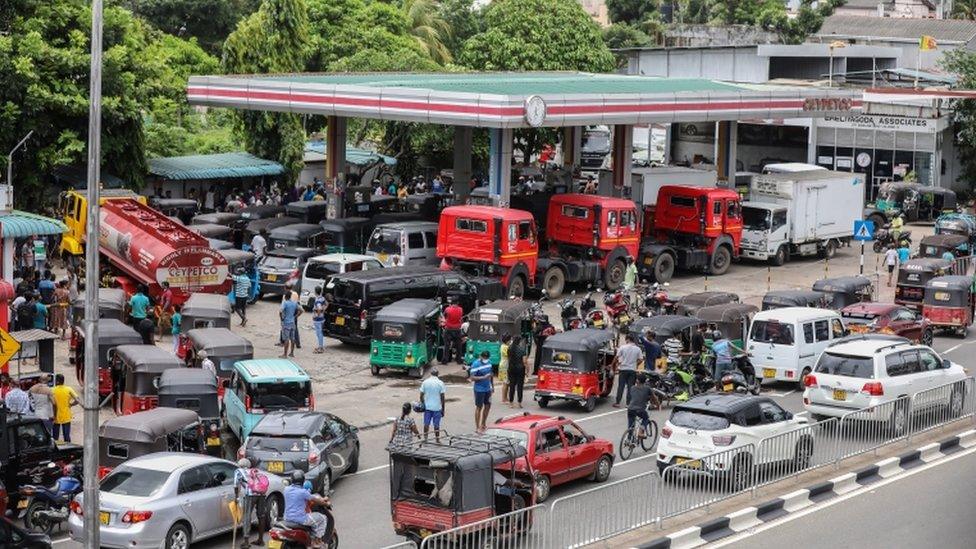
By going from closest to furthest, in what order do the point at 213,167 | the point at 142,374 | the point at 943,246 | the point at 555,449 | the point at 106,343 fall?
the point at 555,449 → the point at 142,374 → the point at 106,343 → the point at 943,246 → the point at 213,167

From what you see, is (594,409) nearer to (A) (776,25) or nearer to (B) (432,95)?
(B) (432,95)

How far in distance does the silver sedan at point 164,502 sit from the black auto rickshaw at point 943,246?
105 feet

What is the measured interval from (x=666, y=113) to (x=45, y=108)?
1833 centimetres

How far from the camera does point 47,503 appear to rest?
2234 centimetres

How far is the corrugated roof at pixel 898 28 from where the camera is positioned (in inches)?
3740

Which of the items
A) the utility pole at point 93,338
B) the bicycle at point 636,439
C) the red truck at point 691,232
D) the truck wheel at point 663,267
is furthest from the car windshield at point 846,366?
the red truck at point 691,232

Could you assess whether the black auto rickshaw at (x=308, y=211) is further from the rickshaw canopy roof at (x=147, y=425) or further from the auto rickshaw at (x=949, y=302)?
the rickshaw canopy roof at (x=147, y=425)

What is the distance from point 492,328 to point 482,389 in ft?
16.9

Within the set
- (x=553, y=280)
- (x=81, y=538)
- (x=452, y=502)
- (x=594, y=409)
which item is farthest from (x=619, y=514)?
(x=553, y=280)

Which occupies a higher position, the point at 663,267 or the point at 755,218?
the point at 755,218

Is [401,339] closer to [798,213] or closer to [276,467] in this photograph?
[276,467]

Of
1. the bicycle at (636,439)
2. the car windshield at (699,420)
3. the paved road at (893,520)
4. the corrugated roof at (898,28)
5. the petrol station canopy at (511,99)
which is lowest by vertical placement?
the paved road at (893,520)

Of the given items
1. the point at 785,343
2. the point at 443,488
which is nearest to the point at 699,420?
the point at 443,488

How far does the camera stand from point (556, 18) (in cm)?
7175
